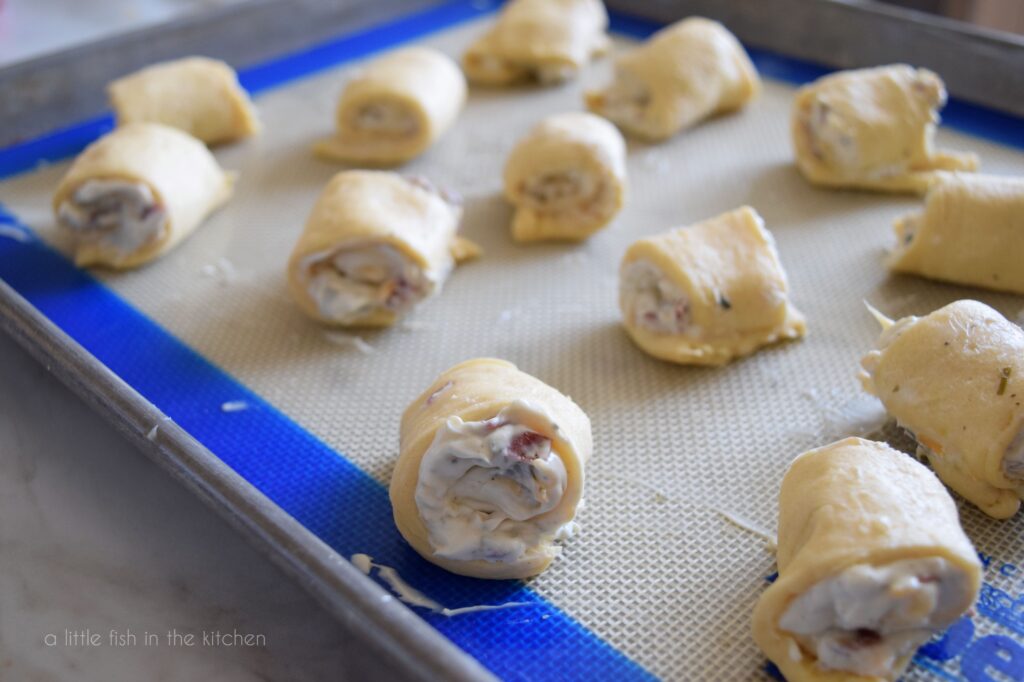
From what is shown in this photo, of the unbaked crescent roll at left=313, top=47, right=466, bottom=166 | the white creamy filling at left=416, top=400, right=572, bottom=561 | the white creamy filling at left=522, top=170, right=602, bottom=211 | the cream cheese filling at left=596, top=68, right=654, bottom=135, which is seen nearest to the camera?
the white creamy filling at left=416, top=400, right=572, bottom=561

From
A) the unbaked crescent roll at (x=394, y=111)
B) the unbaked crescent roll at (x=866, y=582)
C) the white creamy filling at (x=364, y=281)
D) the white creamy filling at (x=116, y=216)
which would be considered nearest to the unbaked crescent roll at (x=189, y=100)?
the unbaked crescent roll at (x=394, y=111)

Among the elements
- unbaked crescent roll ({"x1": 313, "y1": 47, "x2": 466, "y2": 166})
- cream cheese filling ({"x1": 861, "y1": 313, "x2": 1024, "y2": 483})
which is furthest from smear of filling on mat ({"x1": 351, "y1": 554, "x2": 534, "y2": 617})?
unbaked crescent roll ({"x1": 313, "y1": 47, "x2": 466, "y2": 166})

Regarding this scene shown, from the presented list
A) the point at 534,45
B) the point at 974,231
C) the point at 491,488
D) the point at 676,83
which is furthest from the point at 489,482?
the point at 534,45

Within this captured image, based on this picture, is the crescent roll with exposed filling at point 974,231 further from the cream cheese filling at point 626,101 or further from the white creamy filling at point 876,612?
the white creamy filling at point 876,612

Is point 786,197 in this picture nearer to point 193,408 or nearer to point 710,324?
point 710,324

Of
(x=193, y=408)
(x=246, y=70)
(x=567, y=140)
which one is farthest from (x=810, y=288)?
(x=246, y=70)

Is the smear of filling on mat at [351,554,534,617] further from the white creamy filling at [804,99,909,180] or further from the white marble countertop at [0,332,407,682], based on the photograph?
the white creamy filling at [804,99,909,180]
